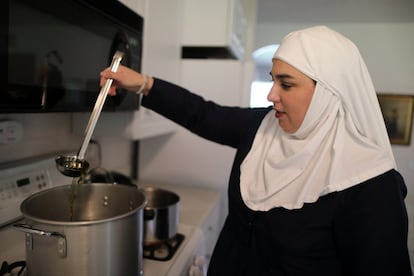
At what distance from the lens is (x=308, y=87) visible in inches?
27.9

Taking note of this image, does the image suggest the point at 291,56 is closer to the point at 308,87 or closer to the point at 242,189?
the point at 308,87

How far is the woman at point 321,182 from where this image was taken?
0.61 m

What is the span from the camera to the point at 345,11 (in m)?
1.23

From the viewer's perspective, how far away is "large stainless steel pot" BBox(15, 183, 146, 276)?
497mm

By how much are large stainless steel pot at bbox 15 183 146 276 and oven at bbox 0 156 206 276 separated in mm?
219

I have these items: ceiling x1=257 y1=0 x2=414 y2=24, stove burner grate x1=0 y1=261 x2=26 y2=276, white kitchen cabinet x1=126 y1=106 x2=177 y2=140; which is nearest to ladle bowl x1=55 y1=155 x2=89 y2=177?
stove burner grate x1=0 y1=261 x2=26 y2=276

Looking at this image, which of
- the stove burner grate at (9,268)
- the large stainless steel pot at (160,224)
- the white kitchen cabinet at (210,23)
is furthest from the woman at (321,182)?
the white kitchen cabinet at (210,23)

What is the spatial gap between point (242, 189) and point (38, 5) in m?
0.63

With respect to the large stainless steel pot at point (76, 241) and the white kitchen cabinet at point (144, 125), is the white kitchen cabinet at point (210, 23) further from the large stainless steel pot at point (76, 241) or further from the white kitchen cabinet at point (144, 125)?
the large stainless steel pot at point (76, 241)

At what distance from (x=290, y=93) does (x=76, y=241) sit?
0.56 metres

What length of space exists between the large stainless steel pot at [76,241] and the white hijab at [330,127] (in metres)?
0.34

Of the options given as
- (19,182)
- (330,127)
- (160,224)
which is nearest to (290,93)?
(330,127)

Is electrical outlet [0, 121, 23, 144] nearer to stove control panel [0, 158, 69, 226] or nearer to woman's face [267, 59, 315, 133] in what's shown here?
stove control panel [0, 158, 69, 226]

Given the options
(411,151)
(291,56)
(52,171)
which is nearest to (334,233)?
(291,56)
